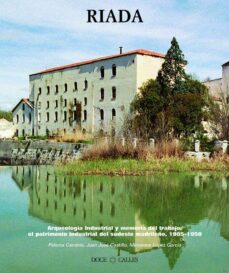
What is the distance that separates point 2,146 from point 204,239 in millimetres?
25356

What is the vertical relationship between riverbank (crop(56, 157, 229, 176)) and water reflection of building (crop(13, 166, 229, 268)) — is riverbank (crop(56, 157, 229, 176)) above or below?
above

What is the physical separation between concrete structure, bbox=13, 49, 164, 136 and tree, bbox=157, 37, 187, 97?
7.33ft

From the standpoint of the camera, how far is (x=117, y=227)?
6449 millimetres

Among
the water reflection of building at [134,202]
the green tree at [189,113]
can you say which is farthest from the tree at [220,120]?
the water reflection of building at [134,202]

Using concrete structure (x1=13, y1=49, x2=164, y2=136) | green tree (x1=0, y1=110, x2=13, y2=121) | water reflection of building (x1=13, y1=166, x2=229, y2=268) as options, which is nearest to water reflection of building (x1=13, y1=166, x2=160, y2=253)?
water reflection of building (x1=13, y1=166, x2=229, y2=268)

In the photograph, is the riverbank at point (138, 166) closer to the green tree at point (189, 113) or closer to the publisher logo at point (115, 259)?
the green tree at point (189, 113)

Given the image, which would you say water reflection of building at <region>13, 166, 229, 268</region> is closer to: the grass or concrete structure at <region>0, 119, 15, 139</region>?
the grass

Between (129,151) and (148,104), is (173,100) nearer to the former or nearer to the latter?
(148,104)

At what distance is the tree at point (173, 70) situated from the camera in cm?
2508

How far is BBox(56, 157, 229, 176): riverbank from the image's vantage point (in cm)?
1366

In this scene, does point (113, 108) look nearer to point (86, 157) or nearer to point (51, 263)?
point (86, 157)

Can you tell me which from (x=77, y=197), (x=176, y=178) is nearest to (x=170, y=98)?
(x=176, y=178)

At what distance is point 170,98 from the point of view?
25.2 m

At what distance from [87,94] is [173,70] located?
320 inches
